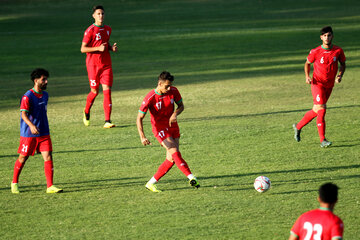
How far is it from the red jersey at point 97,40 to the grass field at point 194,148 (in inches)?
60.4

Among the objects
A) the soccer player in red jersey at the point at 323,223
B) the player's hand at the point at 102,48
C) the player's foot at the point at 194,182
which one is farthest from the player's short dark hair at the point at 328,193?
the player's hand at the point at 102,48

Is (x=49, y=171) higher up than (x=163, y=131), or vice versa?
(x=163, y=131)

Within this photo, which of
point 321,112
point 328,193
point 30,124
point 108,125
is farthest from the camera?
point 108,125

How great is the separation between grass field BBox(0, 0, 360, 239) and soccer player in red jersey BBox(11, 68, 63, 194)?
48 centimetres

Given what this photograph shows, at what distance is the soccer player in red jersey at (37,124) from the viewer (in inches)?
367

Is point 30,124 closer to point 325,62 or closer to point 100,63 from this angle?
point 100,63

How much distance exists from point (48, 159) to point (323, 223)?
205 inches

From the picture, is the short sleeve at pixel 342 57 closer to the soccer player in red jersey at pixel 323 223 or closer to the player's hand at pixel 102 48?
the player's hand at pixel 102 48

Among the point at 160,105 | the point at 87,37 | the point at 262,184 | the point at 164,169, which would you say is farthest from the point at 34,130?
the point at 87,37

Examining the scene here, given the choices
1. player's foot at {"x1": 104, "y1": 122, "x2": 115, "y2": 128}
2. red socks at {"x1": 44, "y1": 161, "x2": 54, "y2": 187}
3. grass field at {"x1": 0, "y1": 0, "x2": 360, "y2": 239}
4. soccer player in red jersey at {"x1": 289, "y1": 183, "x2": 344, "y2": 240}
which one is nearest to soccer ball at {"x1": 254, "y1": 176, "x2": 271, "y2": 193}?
grass field at {"x1": 0, "y1": 0, "x2": 360, "y2": 239}

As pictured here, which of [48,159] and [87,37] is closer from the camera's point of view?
[48,159]

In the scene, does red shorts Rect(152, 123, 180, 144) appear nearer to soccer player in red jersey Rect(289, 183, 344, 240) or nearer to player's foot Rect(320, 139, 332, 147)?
player's foot Rect(320, 139, 332, 147)

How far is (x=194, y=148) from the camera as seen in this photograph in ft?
40.0

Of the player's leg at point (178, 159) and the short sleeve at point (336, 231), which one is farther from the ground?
the player's leg at point (178, 159)
